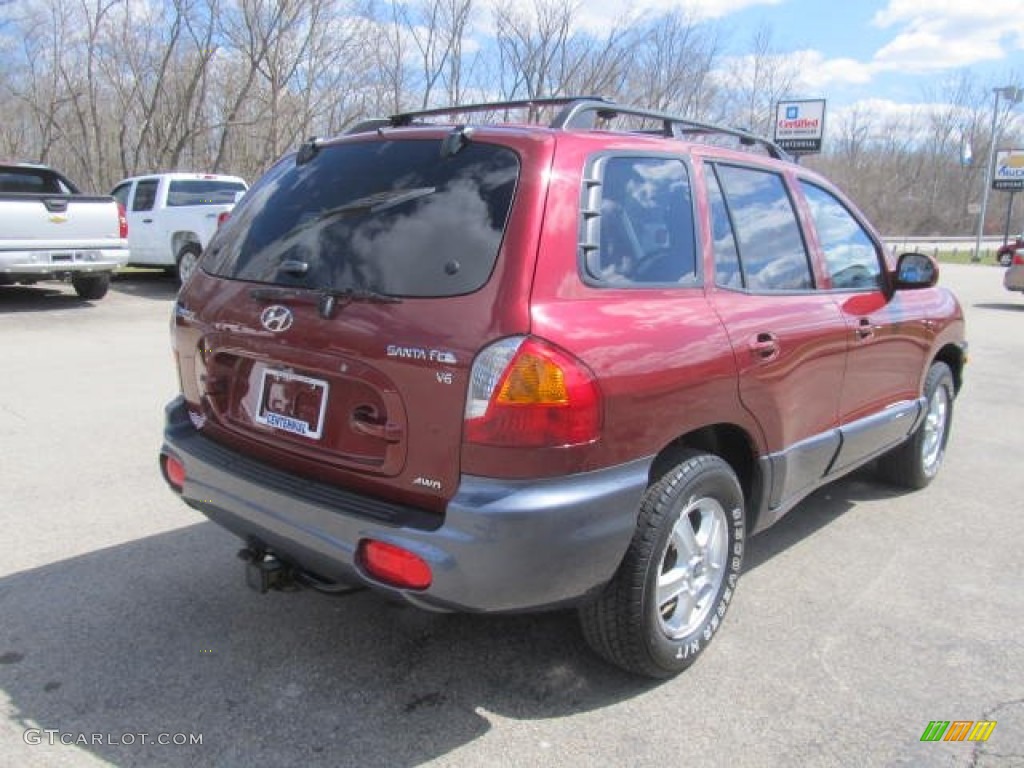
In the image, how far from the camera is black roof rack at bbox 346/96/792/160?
2.94 metres

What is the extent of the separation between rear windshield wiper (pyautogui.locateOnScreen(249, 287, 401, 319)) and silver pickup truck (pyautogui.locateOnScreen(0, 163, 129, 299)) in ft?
30.9

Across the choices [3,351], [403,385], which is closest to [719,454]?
[403,385]

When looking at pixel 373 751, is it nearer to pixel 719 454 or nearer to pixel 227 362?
pixel 227 362

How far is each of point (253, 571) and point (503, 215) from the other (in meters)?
1.49

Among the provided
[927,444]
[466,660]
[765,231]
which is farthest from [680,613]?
[927,444]

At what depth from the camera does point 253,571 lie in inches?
113

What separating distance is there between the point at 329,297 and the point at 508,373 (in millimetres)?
673

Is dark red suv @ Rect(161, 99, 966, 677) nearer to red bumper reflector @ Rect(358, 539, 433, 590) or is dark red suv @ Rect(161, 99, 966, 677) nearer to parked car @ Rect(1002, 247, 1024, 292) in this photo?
red bumper reflector @ Rect(358, 539, 433, 590)

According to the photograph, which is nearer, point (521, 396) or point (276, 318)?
point (521, 396)

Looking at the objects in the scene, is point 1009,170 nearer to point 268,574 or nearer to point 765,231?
point 765,231

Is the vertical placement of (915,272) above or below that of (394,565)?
above

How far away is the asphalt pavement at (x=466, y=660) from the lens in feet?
8.47

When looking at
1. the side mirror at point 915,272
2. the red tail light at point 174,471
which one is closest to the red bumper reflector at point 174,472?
the red tail light at point 174,471

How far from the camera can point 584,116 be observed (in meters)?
3.00
